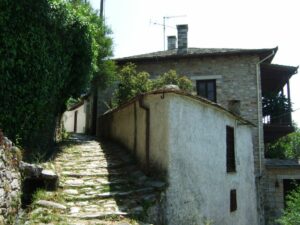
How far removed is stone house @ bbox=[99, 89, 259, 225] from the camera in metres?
7.69

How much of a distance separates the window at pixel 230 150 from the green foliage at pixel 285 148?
8.13 metres

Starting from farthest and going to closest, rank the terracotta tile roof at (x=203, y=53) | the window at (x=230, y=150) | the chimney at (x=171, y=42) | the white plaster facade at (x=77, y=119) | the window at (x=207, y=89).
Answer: the white plaster facade at (x=77, y=119)
the chimney at (x=171, y=42)
the window at (x=207, y=89)
the terracotta tile roof at (x=203, y=53)
the window at (x=230, y=150)

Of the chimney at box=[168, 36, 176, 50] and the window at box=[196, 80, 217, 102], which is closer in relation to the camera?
the window at box=[196, 80, 217, 102]

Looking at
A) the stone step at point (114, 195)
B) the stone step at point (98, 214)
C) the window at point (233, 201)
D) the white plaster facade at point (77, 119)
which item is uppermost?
the white plaster facade at point (77, 119)

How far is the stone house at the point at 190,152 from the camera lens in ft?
25.2

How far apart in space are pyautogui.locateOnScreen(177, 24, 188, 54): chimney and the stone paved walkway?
9138mm

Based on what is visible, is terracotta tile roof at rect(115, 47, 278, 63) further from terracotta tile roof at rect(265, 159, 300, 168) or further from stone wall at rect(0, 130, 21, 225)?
stone wall at rect(0, 130, 21, 225)

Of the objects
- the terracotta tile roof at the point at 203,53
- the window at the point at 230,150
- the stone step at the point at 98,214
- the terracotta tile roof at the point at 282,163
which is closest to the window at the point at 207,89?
the terracotta tile roof at the point at 203,53

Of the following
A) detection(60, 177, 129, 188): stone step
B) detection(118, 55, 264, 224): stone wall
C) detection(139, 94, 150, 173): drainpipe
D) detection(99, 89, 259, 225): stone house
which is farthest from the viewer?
detection(118, 55, 264, 224): stone wall

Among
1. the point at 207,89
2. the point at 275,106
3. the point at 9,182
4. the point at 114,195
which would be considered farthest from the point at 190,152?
the point at 275,106

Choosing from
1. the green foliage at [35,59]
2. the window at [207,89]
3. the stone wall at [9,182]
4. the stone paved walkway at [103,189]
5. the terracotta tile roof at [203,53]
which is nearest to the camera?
the stone wall at [9,182]

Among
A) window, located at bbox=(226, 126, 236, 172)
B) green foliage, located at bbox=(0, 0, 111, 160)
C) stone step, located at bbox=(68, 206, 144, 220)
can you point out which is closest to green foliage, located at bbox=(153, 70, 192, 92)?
window, located at bbox=(226, 126, 236, 172)

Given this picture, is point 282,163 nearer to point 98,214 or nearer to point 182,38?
point 182,38

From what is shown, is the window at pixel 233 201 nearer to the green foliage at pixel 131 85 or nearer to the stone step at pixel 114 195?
the stone step at pixel 114 195
